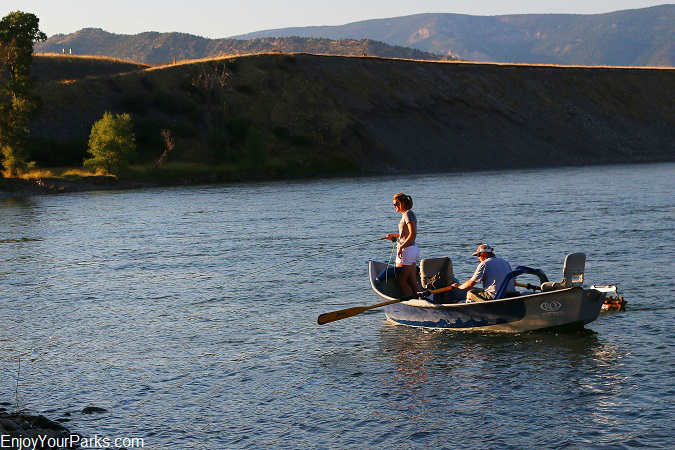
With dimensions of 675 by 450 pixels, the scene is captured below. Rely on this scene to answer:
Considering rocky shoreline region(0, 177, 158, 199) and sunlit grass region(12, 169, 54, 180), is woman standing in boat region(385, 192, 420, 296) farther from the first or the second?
sunlit grass region(12, 169, 54, 180)

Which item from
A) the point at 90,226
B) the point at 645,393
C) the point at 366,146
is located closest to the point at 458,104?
the point at 366,146

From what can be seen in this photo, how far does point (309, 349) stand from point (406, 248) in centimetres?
275

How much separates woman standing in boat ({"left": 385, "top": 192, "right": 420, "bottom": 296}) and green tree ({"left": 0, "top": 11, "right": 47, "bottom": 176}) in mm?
56615

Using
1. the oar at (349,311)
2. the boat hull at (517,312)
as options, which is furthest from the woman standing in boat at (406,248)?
the boat hull at (517,312)

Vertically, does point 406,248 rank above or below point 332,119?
below

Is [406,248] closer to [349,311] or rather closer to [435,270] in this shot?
[435,270]

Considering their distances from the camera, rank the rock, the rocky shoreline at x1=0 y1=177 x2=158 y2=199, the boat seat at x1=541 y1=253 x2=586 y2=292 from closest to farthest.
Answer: the rock < the boat seat at x1=541 y1=253 x2=586 y2=292 < the rocky shoreline at x1=0 y1=177 x2=158 y2=199

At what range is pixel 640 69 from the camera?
122562 mm

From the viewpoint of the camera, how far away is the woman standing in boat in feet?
53.4

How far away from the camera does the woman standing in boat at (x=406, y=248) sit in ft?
53.4

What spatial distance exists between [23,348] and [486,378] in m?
8.82

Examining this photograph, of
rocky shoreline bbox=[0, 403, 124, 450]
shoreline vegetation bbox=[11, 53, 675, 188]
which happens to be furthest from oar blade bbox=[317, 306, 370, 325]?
shoreline vegetation bbox=[11, 53, 675, 188]

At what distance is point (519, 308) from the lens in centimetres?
1606

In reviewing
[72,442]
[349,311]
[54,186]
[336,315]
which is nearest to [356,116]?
[54,186]
